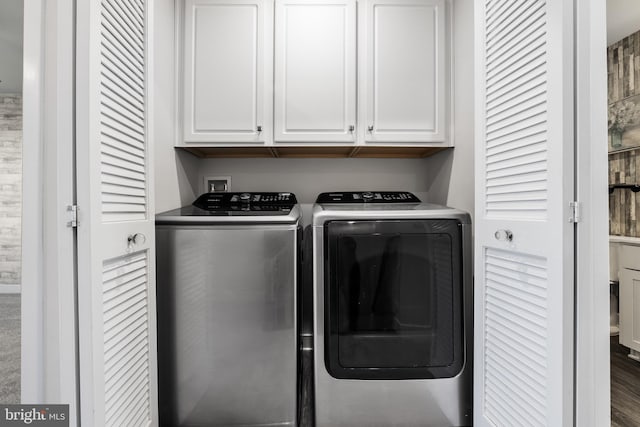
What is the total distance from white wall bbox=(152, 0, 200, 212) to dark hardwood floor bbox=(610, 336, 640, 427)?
7.57 feet

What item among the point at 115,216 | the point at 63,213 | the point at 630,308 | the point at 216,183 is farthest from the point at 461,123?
the point at 63,213

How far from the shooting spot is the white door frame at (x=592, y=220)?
81 cm

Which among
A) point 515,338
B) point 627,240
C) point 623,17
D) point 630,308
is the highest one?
point 623,17

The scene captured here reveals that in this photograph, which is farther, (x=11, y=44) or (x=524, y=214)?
(x=524, y=214)

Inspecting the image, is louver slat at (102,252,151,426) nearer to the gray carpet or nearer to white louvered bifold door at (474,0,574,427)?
the gray carpet

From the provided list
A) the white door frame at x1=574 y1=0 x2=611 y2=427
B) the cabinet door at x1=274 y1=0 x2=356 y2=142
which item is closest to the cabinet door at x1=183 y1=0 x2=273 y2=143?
the cabinet door at x1=274 y1=0 x2=356 y2=142

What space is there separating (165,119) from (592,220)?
1792 millimetres

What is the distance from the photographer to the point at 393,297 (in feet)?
4.66

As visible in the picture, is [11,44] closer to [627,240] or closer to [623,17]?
[623,17]

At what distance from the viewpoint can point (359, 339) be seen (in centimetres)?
142

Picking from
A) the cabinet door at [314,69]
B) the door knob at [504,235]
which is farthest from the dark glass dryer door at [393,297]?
the cabinet door at [314,69]

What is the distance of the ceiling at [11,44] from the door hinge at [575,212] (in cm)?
148

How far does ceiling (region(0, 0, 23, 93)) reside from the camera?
0.85 meters

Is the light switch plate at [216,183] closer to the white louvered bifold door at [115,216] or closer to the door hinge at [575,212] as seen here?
the white louvered bifold door at [115,216]
